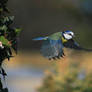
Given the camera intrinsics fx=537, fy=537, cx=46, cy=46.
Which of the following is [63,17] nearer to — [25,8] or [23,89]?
[25,8]

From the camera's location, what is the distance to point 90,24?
2981 cm

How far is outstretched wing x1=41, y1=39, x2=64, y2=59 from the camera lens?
536cm

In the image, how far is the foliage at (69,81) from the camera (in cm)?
1170

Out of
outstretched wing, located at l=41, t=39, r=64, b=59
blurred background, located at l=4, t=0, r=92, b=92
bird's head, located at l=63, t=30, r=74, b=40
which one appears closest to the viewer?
outstretched wing, located at l=41, t=39, r=64, b=59

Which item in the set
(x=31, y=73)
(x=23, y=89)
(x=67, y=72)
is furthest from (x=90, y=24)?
(x=67, y=72)

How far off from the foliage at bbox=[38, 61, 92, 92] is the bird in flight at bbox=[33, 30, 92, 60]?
19.1ft

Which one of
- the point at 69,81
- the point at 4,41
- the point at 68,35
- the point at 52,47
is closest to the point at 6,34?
the point at 4,41

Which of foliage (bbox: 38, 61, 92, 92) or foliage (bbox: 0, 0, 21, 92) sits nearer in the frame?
foliage (bbox: 0, 0, 21, 92)

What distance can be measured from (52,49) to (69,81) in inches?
264

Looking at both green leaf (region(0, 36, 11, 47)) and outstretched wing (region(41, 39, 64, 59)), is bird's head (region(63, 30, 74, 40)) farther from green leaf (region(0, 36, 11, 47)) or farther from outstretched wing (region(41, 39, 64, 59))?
green leaf (region(0, 36, 11, 47))

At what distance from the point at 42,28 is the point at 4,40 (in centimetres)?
2723

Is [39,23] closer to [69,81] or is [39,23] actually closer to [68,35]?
[69,81]

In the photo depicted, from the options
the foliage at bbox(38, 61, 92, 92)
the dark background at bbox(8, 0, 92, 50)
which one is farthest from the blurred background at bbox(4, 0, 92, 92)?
the foliage at bbox(38, 61, 92, 92)

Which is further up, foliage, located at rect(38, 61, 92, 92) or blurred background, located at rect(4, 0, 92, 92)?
foliage, located at rect(38, 61, 92, 92)
